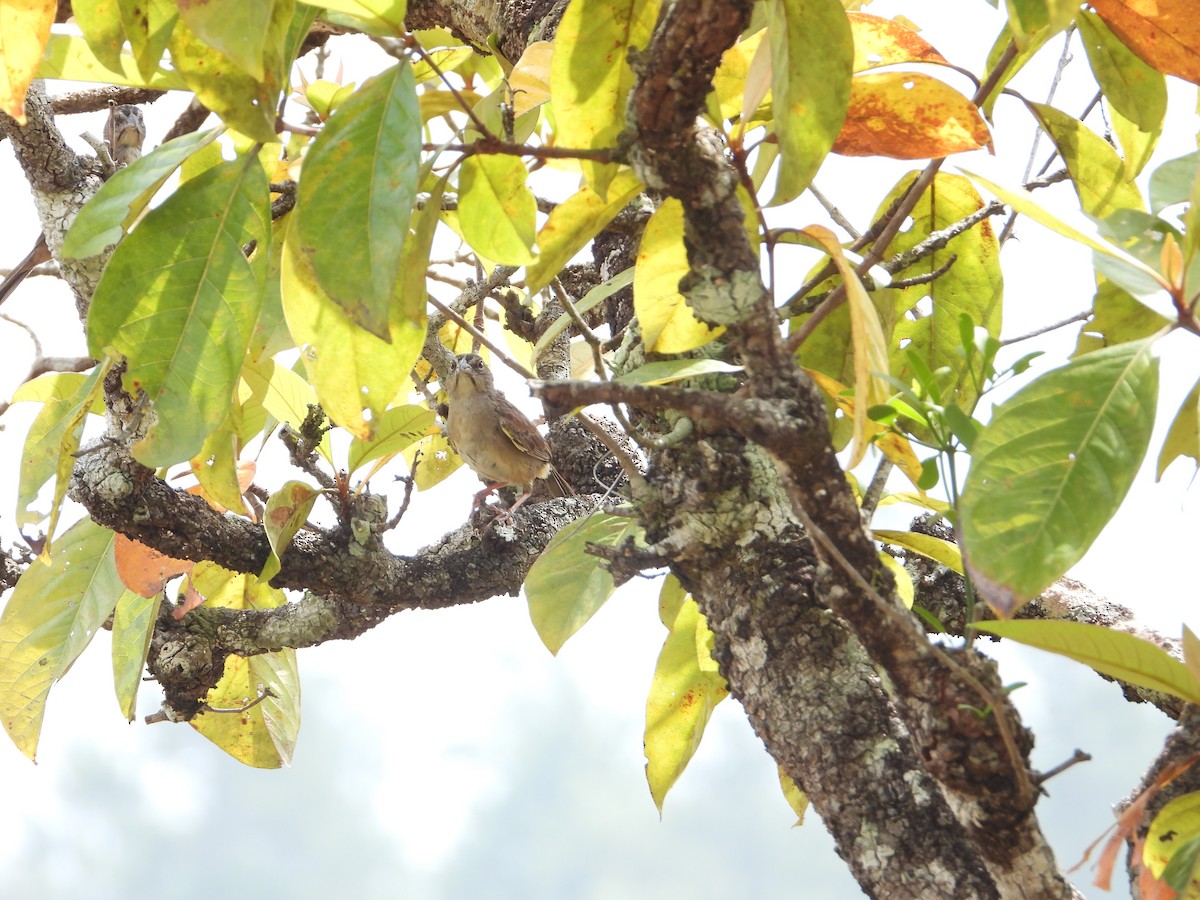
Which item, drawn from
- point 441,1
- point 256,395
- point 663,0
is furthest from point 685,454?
point 441,1

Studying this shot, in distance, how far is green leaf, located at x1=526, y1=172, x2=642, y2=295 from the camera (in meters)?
0.89

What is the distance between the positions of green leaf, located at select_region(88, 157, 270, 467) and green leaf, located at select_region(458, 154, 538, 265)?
0.16 m

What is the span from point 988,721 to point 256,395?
934 millimetres

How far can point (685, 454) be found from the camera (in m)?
0.95

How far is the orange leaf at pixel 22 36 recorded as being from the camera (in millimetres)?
756

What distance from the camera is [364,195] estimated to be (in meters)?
0.71

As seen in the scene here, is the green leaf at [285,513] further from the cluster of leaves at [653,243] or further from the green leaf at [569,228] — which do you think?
the green leaf at [569,228]

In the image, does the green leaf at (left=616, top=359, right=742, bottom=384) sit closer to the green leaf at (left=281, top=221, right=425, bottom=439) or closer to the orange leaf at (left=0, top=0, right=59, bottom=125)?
the green leaf at (left=281, top=221, right=425, bottom=439)

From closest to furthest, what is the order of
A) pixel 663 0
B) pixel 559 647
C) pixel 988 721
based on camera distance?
1. pixel 988 721
2. pixel 663 0
3. pixel 559 647

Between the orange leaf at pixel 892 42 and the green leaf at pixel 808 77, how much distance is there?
0.20m

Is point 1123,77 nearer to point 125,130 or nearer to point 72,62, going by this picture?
point 72,62

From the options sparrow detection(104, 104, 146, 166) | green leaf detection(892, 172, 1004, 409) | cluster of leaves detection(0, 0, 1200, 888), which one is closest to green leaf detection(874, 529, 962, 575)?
cluster of leaves detection(0, 0, 1200, 888)

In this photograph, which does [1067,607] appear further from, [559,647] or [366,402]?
[366,402]

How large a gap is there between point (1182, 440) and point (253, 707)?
1.45 meters
